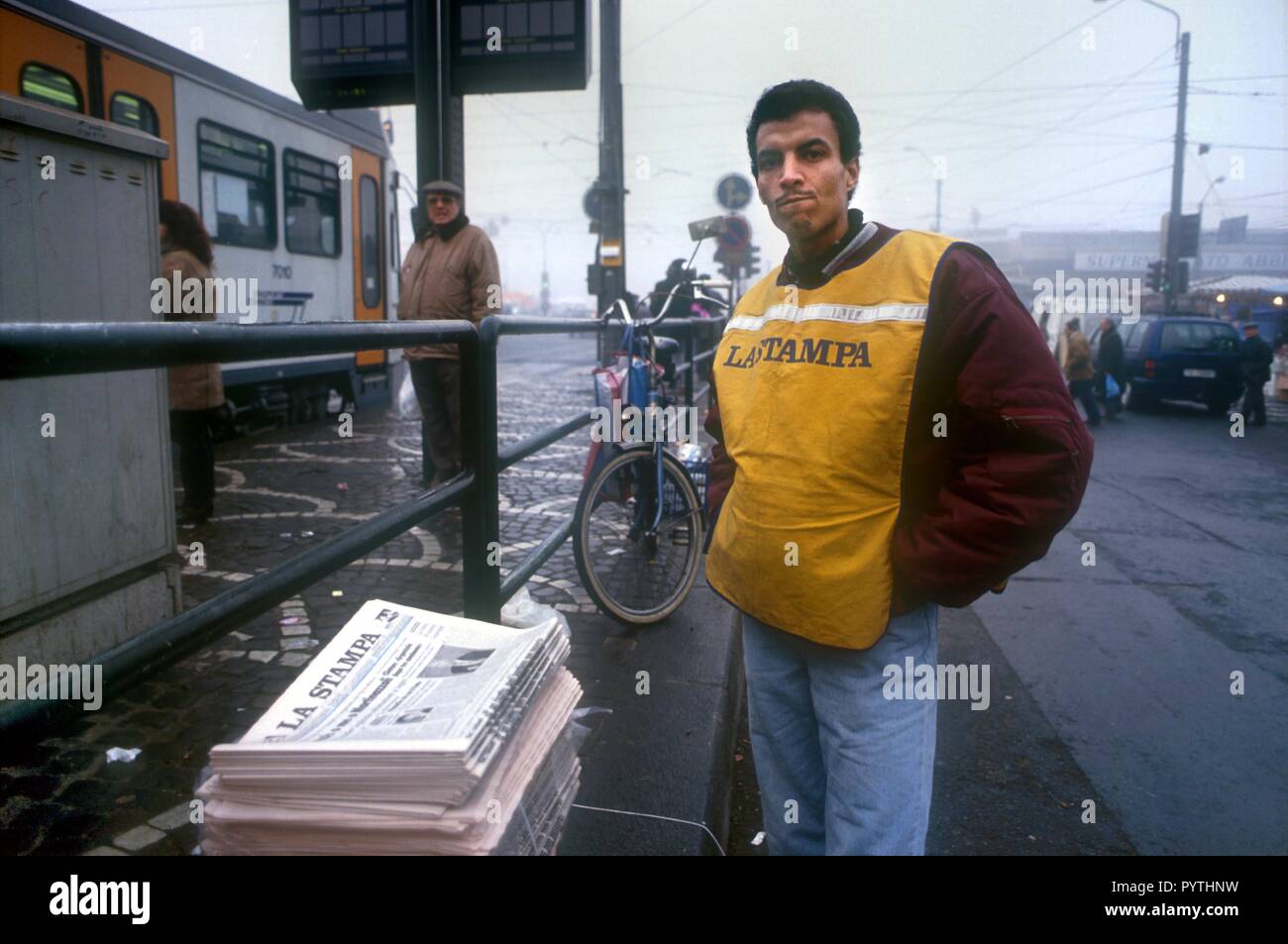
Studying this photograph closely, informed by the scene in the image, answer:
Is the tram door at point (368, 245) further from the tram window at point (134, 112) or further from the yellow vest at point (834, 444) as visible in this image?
the yellow vest at point (834, 444)

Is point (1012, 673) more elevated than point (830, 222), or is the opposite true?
point (830, 222)

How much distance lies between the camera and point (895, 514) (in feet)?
5.82

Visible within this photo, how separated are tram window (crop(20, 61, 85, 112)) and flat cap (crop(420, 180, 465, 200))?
3154 millimetres

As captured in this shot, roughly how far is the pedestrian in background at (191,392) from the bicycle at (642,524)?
279cm

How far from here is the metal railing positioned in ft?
3.34

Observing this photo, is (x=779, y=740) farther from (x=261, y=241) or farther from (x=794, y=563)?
(x=261, y=241)

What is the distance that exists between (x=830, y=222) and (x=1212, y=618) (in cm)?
427

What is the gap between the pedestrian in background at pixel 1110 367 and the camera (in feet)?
53.7

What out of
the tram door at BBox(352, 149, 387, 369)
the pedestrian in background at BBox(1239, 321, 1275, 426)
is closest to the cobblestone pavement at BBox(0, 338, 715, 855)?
the tram door at BBox(352, 149, 387, 369)

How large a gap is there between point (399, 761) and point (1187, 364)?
61.6ft

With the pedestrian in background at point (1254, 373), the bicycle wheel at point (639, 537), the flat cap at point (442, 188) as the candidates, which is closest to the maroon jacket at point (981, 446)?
the bicycle wheel at point (639, 537)

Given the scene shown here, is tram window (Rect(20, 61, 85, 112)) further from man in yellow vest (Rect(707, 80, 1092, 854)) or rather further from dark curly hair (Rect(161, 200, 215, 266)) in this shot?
man in yellow vest (Rect(707, 80, 1092, 854))

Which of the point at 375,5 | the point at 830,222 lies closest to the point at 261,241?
the point at 375,5
